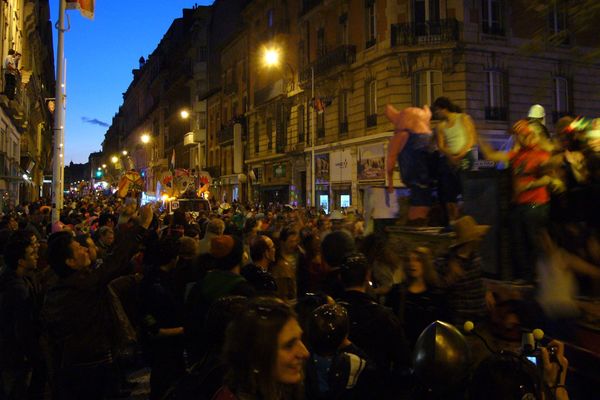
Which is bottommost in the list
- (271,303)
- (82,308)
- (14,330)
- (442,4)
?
(14,330)

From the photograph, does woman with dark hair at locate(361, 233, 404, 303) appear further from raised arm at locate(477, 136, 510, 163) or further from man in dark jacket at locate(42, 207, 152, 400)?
man in dark jacket at locate(42, 207, 152, 400)

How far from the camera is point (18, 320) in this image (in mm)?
4484

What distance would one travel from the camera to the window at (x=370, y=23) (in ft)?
87.1

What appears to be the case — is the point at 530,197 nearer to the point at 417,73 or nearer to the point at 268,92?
the point at 417,73

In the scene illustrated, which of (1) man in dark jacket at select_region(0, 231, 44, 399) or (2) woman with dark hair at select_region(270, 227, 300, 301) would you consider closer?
(1) man in dark jacket at select_region(0, 231, 44, 399)

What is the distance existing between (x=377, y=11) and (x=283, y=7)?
12.2 metres

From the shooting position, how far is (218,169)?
49.9 m

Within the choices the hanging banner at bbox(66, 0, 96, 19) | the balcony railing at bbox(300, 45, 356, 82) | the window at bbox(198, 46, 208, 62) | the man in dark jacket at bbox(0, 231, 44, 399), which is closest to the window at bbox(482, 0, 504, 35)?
the balcony railing at bbox(300, 45, 356, 82)

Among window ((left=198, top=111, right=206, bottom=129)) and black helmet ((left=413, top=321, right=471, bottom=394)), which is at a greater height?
window ((left=198, top=111, right=206, bottom=129))

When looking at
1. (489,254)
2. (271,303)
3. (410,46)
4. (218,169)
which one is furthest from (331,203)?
(271,303)

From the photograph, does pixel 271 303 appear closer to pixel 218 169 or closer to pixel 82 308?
pixel 82 308

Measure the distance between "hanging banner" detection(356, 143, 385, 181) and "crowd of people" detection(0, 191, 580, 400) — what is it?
19.7 m

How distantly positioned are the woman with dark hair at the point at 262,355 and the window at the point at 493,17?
24970 mm

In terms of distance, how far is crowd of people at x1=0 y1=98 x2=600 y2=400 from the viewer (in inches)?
92.5
